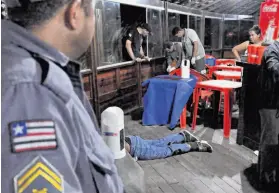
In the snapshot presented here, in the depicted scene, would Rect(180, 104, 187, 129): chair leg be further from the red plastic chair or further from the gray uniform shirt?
the gray uniform shirt

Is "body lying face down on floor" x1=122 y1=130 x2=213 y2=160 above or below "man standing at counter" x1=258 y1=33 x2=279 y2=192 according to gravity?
below

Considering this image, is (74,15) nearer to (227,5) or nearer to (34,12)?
(34,12)

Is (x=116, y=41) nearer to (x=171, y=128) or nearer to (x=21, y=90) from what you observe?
(x=171, y=128)

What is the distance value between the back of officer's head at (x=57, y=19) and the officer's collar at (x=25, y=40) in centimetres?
4

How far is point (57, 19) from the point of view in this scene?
75 cm

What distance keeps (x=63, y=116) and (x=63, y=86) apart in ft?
0.24

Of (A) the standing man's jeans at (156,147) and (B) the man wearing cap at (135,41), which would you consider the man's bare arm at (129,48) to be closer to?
(B) the man wearing cap at (135,41)

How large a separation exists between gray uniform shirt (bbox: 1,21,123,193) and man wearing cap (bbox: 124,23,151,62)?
4.94m

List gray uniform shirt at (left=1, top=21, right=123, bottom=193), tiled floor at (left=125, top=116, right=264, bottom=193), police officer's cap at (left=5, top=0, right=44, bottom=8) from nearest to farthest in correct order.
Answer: gray uniform shirt at (left=1, top=21, right=123, bottom=193)
police officer's cap at (left=5, top=0, right=44, bottom=8)
tiled floor at (left=125, top=116, right=264, bottom=193)

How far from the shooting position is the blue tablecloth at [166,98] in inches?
163

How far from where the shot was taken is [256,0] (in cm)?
1126

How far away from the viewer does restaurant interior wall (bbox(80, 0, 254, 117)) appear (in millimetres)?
4793

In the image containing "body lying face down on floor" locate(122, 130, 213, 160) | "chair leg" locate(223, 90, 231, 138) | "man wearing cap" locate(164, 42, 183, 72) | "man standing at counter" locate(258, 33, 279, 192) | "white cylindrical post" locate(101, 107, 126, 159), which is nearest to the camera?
"white cylindrical post" locate(101, 107, 126, 159)

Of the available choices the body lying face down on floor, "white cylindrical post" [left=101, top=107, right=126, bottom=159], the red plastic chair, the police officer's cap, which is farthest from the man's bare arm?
A: the police officer's cap
